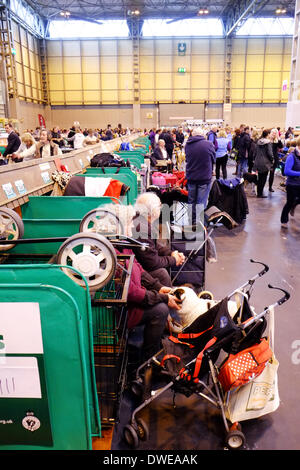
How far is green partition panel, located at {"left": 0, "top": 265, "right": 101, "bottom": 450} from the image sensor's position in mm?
1389

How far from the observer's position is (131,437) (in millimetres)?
2199

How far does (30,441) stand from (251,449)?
136 centimetres

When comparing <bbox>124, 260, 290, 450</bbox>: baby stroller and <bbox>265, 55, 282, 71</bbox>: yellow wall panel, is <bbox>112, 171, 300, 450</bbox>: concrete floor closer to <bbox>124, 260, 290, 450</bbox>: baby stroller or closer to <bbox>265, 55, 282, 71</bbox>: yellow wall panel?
<bbox>124, 260, 290, 450</bbox>: baby stroller

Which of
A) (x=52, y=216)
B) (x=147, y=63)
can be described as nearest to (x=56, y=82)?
(x=147, y=63)

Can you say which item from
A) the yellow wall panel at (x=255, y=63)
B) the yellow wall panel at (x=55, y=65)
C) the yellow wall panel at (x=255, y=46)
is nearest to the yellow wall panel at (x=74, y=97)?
the yellow wall panel at (x=55, y=65)

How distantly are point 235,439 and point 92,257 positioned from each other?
1395 mm

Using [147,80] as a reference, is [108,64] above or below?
above

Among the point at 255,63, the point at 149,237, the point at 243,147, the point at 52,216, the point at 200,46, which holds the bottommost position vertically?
the point at 149,237

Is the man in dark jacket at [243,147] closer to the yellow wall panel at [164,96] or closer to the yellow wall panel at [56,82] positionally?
the yellow wall panel at [164,96]

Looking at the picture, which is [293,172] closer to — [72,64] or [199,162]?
[199,162]

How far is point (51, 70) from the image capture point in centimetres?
2680

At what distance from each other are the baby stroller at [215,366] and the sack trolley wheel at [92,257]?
0.84 m
